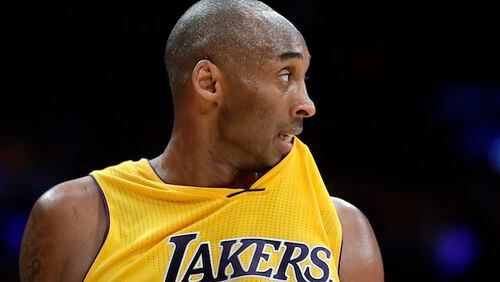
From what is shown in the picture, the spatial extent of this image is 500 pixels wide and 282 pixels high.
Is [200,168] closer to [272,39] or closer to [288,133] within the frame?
[288,133]

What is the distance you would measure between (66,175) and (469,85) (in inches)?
118

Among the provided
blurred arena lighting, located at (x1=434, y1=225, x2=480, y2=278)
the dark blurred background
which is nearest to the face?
the dark blurred background

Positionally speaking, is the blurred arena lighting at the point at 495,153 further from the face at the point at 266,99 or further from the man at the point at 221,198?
the face at the point at 266,99

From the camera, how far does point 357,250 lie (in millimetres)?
2426

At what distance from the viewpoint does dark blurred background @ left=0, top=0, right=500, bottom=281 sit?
216 inches

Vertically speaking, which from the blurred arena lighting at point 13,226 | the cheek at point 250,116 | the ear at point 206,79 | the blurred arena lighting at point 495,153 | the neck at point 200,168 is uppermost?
the ear at point 206,79

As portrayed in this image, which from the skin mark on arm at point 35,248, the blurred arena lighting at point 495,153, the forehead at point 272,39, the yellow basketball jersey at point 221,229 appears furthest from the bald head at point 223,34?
the blurred arena lighting at point 495,153

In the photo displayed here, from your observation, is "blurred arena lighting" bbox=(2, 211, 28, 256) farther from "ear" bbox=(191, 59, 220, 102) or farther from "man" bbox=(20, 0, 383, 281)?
"ear" bbox=(191, 59, 220, 102)

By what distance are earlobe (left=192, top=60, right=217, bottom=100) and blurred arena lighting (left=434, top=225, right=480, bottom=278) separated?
367 cm

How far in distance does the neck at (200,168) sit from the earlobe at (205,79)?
5.3 inches

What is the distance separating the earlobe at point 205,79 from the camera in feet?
7.87

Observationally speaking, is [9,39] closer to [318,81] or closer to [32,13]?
[32,13]

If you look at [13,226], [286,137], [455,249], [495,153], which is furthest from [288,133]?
[495,153]

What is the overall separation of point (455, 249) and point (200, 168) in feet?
12.1
